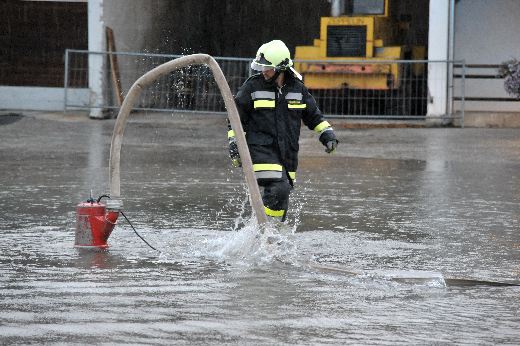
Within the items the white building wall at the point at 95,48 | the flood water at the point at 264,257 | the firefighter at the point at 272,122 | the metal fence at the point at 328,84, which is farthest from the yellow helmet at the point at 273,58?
the white building wall at the point at 95,48

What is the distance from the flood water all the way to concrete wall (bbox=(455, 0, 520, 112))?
9046 millimetres

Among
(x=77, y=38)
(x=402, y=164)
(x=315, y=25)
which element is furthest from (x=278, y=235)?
(x=315, y=25)

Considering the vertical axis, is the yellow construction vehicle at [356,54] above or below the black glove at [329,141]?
above

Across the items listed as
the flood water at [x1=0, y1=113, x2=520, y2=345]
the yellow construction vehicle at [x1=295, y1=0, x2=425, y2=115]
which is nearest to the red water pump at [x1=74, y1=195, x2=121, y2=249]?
the flood water at [x1=0, y1=113, x2=520, y2=345]

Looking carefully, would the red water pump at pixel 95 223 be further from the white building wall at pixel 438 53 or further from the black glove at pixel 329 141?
the white building wall at pixel 438 53

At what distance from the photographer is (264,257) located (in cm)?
847

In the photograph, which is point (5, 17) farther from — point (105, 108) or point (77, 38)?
point (105, 108)

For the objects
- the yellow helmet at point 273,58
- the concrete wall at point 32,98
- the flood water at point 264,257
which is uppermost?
the yellow helmet at point 273,58

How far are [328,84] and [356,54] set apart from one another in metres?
0.95

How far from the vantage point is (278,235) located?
888 cm

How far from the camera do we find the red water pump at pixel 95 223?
29.0 ft

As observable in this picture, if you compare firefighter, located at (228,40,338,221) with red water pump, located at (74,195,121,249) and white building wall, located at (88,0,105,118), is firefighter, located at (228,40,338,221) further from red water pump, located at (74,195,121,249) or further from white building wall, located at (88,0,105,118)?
white building wall, located at (88,0,105,118)

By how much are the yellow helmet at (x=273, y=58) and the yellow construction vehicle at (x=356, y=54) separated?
13.6 meters

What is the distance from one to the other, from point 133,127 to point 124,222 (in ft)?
36.7
